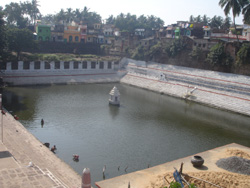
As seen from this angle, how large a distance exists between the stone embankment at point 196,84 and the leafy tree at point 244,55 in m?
1.71

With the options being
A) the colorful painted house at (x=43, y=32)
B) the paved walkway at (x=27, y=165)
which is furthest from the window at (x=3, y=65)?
the colorful painted house at (x=43, y=32)

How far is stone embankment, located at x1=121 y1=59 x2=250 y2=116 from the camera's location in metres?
29.5

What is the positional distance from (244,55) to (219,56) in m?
3.32

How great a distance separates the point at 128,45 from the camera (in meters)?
53.5

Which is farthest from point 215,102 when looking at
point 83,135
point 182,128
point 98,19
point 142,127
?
point 98,19

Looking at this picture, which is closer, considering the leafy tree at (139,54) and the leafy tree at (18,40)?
the leafy tree at (18,40)

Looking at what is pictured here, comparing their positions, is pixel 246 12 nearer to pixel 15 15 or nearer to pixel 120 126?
pixel 120 126

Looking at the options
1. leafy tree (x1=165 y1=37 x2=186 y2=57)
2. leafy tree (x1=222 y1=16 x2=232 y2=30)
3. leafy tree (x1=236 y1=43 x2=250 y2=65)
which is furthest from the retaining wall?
leafy tree (x1=222 y1=16 x2=232 y2=30)

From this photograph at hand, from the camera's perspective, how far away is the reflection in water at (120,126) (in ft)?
53.0

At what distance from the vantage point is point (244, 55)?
3136 cm

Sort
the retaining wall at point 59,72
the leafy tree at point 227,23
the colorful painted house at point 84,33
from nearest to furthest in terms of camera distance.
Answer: the retaining wall at point 59,72 → the colorful painted house at point 84,33 → the leafy tree at point 227,23

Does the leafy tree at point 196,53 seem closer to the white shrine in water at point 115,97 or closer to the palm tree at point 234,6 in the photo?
the palm tree at point 234,6

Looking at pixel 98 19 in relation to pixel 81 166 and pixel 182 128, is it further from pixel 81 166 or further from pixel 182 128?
pixel 81 166

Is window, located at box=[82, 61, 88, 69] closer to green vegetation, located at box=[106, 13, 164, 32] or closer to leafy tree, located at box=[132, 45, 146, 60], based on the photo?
leafy tree, located at box=[132, 45, 146, 60]
